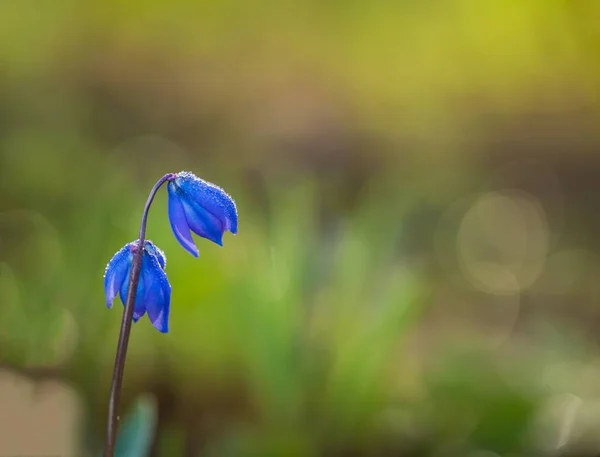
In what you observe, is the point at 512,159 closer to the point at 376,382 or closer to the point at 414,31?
the point at 414,31

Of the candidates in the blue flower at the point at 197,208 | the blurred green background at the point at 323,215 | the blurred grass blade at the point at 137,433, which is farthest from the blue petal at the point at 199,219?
the blurred green background at the point at 323,215

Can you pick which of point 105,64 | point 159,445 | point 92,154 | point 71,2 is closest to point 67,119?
point 92,154

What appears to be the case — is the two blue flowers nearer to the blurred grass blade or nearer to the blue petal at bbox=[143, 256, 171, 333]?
the blue petal at bbox=[143, 256, 171, 333]

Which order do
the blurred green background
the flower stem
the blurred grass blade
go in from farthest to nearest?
the blurred green background → the blurred grass blade → the flower stem

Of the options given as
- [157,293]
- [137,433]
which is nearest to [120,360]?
[157,293]

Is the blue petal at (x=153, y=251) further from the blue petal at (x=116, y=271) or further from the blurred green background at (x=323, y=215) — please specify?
the blurred green background at (x=323, y=215)

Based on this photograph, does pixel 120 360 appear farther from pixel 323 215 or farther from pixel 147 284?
pixel 323 215

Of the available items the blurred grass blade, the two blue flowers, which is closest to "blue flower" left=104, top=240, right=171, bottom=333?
the two blue flowers

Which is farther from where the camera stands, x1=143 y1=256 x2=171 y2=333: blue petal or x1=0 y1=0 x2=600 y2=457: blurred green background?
x1=0 y1=0 x2=600 y2=457: blurred green background
